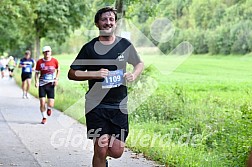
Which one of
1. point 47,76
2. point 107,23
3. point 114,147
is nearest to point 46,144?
point 47,76

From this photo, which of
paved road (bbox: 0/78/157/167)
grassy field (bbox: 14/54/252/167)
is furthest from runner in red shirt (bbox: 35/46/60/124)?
grassy field (bbox: 14/54/252/167)

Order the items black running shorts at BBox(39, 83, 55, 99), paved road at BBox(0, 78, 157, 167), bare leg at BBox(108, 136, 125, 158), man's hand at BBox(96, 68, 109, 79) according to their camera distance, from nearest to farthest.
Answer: man's hand at BBox(96, 68, 109, 79) < bare leg at BBox(108, 136, 125, 158) < paved road at BBox(0, 78, 157, 167) < black running shorts at BBox(39, 83, 55, 99)

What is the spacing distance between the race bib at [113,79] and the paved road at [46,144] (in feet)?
7.65

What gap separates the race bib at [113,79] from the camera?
18.4ft

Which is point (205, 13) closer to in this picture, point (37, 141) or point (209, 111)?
point (209, 111)

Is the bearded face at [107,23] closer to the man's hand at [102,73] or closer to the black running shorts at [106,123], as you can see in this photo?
the man's hand at [102,73]

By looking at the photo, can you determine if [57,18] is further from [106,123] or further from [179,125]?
[106,123]

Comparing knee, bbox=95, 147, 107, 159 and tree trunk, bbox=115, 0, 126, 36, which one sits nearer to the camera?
knee, bbox=95, 147, 107, 159

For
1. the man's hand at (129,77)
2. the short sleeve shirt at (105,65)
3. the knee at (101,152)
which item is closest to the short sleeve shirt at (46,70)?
the short sleeve shirt at (105,65)

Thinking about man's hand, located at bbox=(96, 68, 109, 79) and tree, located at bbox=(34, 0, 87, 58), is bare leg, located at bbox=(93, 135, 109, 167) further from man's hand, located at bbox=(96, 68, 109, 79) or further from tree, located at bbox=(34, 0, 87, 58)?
tree, located at bbox=(34, 0, 87, 58)

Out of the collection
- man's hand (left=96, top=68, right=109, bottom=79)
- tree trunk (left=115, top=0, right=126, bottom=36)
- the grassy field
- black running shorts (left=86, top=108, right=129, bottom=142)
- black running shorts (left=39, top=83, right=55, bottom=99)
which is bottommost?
the grassy field

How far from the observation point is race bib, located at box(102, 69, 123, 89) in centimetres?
562

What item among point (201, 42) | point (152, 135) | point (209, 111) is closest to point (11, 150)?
point (152, 135)

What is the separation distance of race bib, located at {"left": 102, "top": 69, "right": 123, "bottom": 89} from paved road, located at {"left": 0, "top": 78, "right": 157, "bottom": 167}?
7.65ft
